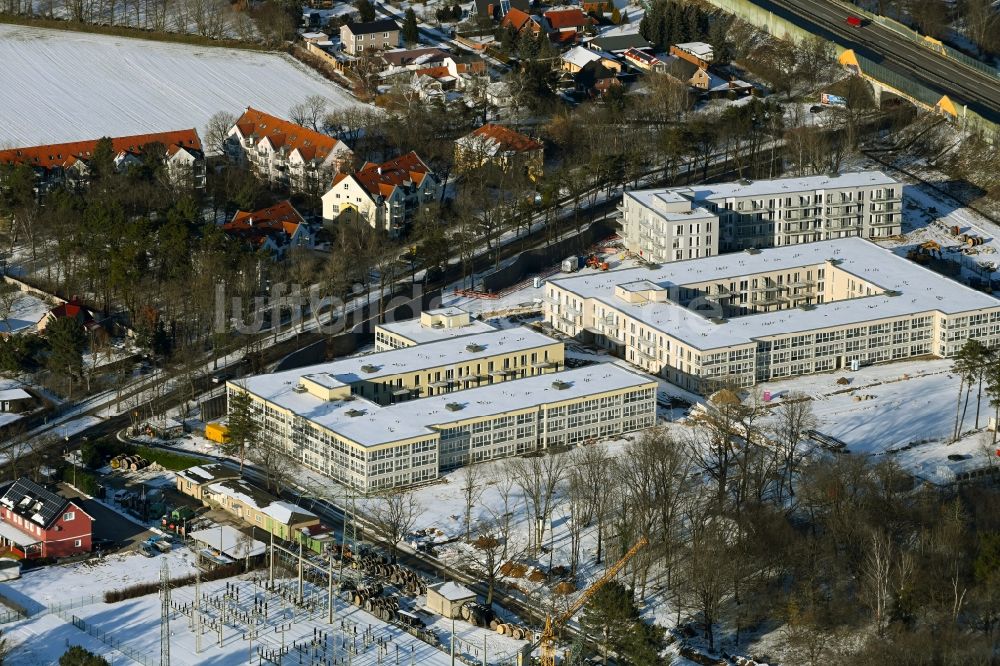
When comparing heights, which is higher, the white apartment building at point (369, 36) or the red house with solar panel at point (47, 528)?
the white apartment building at point (369, 36)

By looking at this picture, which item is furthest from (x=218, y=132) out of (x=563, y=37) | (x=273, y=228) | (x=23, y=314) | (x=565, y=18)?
(x=565, y=18)

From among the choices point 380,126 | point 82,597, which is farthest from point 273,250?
point 82,597

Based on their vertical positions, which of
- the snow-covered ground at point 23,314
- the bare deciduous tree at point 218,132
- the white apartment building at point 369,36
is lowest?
the snow-covered ground at point 23,314

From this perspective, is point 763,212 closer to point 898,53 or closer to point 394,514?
point 898,53

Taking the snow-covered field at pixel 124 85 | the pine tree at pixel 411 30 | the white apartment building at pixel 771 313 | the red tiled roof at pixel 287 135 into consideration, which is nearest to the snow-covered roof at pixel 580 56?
the pine tree at pixel 411 30

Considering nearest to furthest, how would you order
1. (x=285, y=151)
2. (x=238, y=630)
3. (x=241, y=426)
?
(x=238, y=630) < (x=241, y=426) < (x=285, y=151)

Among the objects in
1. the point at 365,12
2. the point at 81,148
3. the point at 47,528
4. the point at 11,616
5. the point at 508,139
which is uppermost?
the point at 365,12

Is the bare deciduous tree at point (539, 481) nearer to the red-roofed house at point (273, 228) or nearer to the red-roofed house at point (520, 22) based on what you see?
the red-roofed house at point (273, 228)
